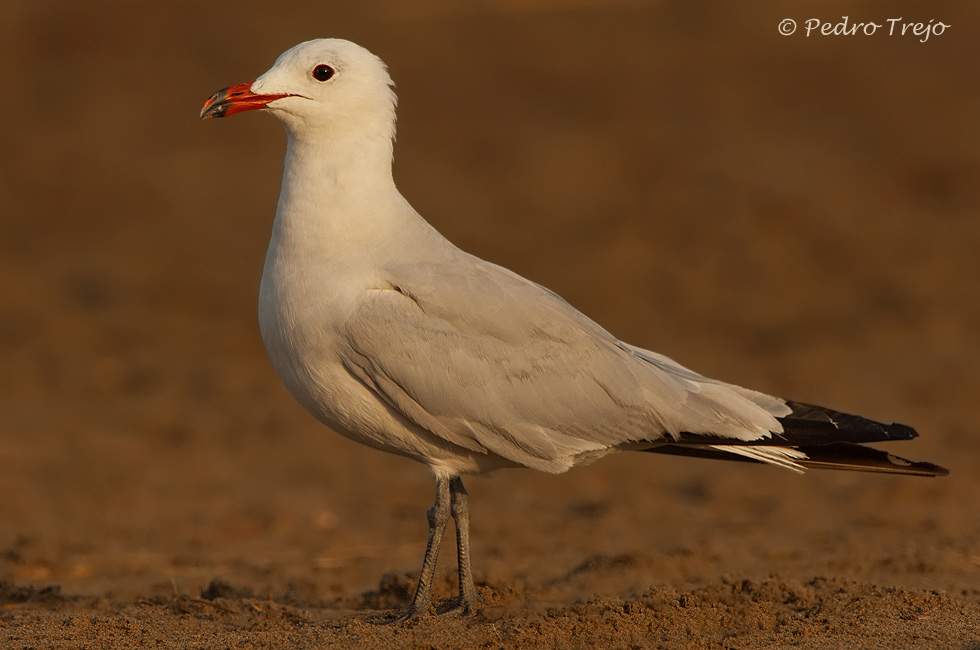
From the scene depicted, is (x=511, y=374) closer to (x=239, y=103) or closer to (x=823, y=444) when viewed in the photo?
(x=823, y=444)

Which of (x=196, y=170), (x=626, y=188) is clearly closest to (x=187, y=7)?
(x=196, y=170)

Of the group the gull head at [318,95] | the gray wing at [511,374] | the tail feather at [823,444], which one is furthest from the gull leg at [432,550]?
the gull head at [318,95]

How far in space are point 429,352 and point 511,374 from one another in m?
0.40

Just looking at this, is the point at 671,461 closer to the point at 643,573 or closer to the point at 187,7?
the point at 643,573

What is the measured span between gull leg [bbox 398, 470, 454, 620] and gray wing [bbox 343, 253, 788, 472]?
0.35 meters

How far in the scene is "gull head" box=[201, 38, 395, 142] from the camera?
562 centimetres

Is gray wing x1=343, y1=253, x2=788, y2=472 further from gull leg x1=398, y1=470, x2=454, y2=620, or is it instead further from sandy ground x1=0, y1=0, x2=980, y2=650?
sandy ground x1=0, y1=0, x2=980, y2=650

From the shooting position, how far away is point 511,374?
5559 mm

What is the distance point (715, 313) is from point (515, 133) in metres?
5.01

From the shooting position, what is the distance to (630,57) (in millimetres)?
19438

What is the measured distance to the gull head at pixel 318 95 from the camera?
562cm

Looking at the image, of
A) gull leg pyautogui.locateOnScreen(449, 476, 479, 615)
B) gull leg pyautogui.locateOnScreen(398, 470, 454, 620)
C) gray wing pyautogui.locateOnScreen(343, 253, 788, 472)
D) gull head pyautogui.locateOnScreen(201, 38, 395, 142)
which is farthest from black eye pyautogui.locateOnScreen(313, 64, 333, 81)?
gull leg pyautogui.locateOnScreen(449, 476, 479, 615)

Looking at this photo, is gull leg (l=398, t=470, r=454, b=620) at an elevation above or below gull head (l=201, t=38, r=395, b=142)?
below

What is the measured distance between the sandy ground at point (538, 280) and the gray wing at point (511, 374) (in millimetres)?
785
